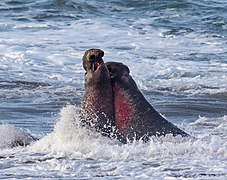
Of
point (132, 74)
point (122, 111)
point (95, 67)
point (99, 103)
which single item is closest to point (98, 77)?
point (95, 67)

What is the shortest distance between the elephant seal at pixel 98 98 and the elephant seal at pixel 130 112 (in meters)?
0.05

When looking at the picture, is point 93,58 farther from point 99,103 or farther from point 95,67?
point 99,103

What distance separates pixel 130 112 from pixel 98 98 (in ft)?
0.88

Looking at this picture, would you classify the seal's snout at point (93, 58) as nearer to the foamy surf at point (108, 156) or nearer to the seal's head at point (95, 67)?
the seal's head at point (95, 67)

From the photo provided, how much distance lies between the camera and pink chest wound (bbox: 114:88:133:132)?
6.00m

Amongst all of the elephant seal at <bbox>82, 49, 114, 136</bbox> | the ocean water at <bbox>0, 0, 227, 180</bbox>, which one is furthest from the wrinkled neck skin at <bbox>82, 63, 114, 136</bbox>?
the ocean water at <bbox>0, 0, 227, 180</bbox>

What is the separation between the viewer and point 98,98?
5.95 m

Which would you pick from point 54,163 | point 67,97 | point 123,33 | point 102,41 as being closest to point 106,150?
point 54,163

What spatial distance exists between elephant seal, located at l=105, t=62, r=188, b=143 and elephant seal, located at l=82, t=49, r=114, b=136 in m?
0.05

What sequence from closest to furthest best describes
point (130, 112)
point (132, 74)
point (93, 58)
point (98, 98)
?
point (93, 58) < point (98, 98) < point (130, 112) < point (132, 74)

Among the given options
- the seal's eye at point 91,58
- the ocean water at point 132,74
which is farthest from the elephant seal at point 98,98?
the ocean water at point 132,74

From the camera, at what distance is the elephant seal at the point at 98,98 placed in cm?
585

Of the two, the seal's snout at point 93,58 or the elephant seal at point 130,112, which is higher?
the seal's snout at point 93,58

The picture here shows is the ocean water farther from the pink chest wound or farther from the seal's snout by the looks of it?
the seal's snout
